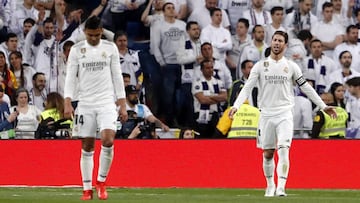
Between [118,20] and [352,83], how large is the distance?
487cm

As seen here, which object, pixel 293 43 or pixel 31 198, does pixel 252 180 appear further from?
pixel 31 198

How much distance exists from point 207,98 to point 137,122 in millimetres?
1686

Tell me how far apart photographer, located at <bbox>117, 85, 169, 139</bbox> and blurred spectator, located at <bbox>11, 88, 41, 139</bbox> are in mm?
1644

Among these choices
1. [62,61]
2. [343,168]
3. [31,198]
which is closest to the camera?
[31,198]

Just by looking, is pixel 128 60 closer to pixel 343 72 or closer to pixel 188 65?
pixel 188 65

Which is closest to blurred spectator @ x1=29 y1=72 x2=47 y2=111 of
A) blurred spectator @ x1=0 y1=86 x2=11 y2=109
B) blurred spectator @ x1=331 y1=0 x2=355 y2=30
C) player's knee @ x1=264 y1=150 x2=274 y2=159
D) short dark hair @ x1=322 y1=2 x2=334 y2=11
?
blurred spectator @ x1=0 y1=86 x2=11 y2=109

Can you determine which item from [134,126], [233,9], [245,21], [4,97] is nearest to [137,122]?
[134,126]

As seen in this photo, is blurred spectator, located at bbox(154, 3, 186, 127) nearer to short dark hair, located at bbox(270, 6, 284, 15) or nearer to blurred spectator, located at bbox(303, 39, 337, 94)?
short dark hair, located at bbox(270, 6, 284, 15)

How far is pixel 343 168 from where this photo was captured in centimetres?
2114

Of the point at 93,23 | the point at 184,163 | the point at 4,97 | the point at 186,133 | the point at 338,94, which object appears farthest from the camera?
the point at 338,94

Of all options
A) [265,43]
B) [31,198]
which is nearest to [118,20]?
[265,43]

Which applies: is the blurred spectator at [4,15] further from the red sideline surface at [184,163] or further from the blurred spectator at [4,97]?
the red sideline surface at [184,163]

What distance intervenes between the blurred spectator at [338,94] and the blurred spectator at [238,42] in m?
2.10

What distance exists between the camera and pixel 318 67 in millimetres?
22969
